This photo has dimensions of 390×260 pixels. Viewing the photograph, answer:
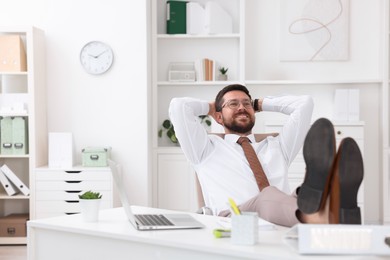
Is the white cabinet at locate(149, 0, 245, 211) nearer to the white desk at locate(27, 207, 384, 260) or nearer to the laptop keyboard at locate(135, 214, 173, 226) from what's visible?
the white desk at locate(27, 207, 384, 260)

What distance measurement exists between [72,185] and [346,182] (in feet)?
11.1

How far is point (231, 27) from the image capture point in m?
6.06

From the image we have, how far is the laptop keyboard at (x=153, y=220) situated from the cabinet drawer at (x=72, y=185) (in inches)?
99.6

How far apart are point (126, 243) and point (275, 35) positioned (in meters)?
4.05

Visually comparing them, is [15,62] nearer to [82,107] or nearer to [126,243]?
[82,107]

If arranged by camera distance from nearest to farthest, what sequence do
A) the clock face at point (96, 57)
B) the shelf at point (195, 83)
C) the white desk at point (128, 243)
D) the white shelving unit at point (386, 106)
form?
the white desk at point (128, 243) → the clock face at point (96, 57) → the white shelving unit at point (386, 106) → the shelf at point (195, 83)

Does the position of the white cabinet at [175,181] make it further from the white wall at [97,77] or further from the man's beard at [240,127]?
the man's beard at [240,127]

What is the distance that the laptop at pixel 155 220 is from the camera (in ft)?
8.08

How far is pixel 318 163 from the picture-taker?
2.21 meters

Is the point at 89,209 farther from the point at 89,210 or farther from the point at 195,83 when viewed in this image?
the point at 195,83

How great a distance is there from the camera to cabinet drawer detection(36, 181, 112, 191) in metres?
5.20

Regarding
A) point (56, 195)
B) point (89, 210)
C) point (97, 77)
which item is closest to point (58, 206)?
point (56, 195)

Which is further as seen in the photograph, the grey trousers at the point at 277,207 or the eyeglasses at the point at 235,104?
the eyeglasses at the point at 235,104

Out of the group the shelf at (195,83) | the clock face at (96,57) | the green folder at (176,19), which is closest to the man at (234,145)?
the clock face at (96,57)
